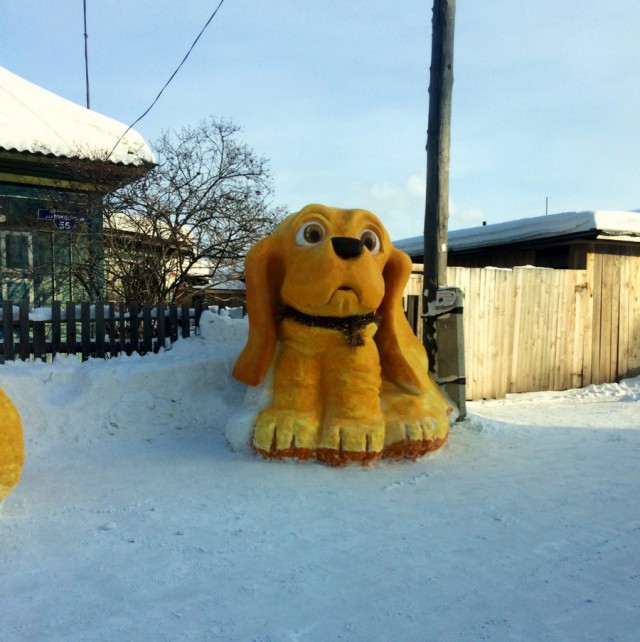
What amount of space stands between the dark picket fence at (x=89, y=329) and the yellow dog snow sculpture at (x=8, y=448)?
7.37 feet

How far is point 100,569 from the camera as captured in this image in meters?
2.67

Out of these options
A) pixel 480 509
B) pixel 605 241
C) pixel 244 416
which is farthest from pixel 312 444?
pixel 605 241

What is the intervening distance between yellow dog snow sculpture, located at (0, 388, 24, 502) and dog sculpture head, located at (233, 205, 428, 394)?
1.79 m

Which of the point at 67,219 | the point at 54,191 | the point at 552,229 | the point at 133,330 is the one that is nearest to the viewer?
the point at 133,330

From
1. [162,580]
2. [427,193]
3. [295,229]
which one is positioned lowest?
[162,580]

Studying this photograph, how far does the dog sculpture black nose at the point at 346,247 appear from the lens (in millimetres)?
4219

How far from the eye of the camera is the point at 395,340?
479cm

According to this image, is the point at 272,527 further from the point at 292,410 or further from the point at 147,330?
the point at 147,330

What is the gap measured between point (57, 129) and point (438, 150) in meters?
6.20

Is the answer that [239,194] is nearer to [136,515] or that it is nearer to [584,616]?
[136,515]

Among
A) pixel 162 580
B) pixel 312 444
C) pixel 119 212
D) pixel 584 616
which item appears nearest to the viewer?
pixel 584 616

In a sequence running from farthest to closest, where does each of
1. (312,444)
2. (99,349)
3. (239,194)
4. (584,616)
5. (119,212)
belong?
(239,194), (119,212), (99,349), (312,444), (584,616)

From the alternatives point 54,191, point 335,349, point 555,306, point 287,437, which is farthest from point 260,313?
point 54,191

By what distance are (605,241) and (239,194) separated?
5.51 meters
